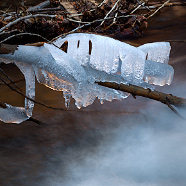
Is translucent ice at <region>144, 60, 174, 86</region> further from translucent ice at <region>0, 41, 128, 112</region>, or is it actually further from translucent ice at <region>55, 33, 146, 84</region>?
translucent ice at <region>0, 41, 128, 112</region>

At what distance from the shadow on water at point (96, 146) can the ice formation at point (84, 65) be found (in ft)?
2.35

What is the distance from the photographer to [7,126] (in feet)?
10.0

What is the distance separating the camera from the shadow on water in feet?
8.21

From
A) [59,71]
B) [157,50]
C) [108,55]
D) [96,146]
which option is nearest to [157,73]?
[157,50]

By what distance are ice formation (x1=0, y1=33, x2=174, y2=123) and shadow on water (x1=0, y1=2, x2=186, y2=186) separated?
716 mm

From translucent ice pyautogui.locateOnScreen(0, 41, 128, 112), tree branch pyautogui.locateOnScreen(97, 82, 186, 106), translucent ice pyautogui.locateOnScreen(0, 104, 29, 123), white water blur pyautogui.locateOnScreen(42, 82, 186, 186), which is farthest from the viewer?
white water blur pyautogui.locateOnScreen(42, 82, 186, 186)

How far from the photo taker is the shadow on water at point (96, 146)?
2502 millimetres

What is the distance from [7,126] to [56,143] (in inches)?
22.0

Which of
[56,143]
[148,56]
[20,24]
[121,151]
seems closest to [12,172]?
[56,143]

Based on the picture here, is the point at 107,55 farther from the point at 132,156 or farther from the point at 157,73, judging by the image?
the point at 132,156

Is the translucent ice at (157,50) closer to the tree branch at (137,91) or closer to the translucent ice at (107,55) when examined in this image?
the translucent ice at (107,55)

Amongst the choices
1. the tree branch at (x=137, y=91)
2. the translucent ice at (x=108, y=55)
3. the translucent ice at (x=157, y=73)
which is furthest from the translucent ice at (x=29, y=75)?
the translucent ice at (x=157, y=73)

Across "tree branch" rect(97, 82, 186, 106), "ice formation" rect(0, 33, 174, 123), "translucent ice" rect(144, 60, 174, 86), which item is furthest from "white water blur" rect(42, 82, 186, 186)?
"ice formation" rect(0, 33, 174, 123)

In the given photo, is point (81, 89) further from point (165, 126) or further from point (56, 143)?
point (165, 126)
